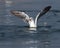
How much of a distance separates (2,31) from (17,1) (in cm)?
952

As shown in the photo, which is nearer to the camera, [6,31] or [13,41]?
[13,41]

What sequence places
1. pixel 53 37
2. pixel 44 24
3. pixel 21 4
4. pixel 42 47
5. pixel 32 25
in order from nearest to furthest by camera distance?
1. pixel 42 47
2. pixel 53 37
3. pixel 32 25
4. pixel 44 24
5. pixel 21 4

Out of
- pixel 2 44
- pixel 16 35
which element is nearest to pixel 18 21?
pixel 16 35

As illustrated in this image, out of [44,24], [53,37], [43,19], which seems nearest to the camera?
[53,37]

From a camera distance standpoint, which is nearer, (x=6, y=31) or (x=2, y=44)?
(x=2, y=44)

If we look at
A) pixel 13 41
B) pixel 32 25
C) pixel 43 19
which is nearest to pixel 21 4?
pixel 43 19

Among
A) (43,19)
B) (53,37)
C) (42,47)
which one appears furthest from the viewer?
(43,19)

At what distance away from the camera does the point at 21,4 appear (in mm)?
27719

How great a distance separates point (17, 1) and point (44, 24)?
8182mm

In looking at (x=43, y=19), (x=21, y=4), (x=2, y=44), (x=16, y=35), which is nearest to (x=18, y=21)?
(x=43, y=19)

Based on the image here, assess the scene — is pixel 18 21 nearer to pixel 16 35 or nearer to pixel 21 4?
pixel 16 35

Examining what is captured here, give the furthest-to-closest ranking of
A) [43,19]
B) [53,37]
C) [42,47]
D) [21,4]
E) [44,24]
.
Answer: [21,4] → [43,19] → [44,24] → [53,37] → [42,47]

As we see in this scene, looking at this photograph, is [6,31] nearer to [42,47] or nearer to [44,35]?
[44,35]

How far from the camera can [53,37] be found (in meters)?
18.4
